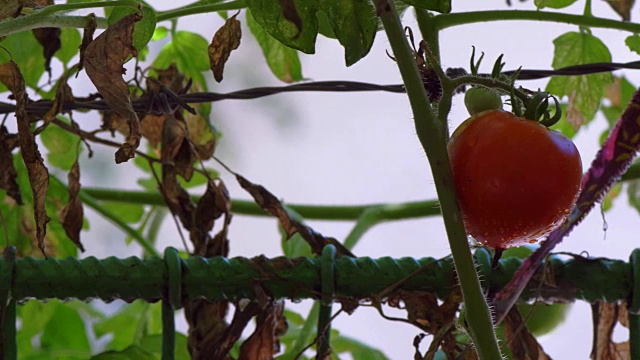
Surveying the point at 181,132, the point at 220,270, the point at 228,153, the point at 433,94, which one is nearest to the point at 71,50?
the point at 181,132

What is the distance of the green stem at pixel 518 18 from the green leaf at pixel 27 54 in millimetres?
359

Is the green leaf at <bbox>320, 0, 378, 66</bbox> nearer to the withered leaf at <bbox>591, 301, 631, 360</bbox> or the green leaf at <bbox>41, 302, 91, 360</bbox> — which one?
the withered leaf at <bbox>591, 301, 631, 360</bbox>

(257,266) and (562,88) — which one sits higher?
(562,88)

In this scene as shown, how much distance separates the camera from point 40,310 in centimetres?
82

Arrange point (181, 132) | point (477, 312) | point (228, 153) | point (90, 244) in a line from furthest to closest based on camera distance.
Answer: point (90, 244), point (228, 153), point (181, 132), point (477, 312)

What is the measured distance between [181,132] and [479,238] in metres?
0.35

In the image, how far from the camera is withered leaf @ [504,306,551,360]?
576 millimetres

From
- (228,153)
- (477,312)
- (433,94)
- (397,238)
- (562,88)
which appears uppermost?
(228,153)

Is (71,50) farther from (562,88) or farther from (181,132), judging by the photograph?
(562,88)

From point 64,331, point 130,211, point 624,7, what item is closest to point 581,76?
point 624,7

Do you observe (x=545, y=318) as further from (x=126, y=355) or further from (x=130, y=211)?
(x=130, y=211)

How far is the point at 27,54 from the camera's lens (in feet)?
2.39

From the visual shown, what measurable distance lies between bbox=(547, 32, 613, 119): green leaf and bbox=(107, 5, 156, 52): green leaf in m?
0.36

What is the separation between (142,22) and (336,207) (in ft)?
1.41
